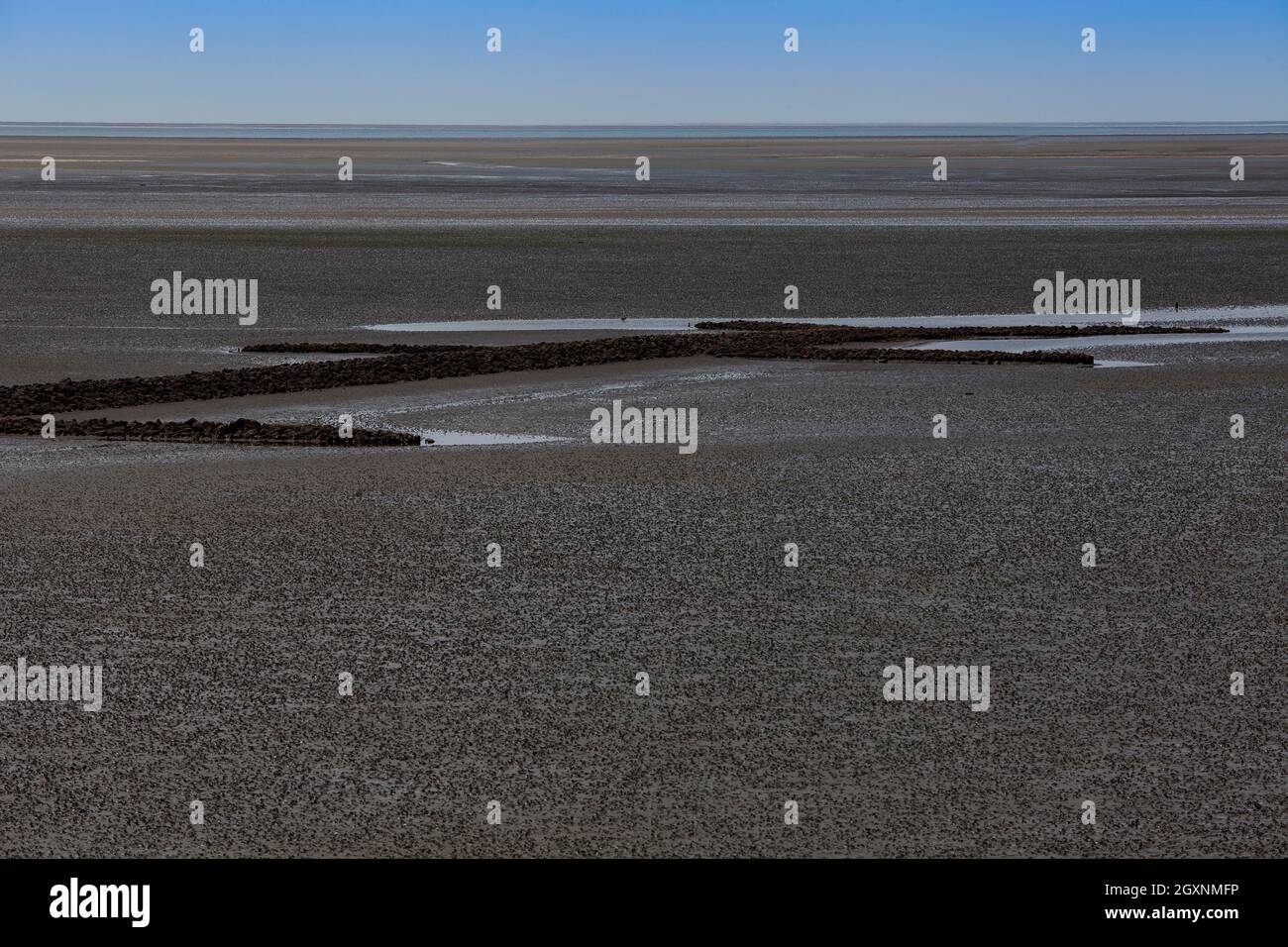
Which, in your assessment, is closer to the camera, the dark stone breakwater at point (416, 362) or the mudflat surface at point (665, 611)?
the mudflat surface at point (665, 611)

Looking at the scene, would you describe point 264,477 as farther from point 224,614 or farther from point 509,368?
point 509,368

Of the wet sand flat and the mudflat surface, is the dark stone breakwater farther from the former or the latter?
the wet sand flat

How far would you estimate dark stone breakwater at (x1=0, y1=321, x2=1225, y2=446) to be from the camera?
15312mm

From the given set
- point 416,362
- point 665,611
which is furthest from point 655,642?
point 416,362

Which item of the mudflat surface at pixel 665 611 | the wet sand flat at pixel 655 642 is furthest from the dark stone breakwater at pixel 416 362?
the wet sand flat at pixel 655 642

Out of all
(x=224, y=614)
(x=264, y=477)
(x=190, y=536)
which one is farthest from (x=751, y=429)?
(x=224, y=614)

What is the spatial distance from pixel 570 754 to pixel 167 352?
15.4m

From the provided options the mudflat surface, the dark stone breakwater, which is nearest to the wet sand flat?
the mudflat surface

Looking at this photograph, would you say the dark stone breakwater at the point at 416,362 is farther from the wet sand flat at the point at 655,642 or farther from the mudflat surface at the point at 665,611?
the wet sand flat at the point at 655,642

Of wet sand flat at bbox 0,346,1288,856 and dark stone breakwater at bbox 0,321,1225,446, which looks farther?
dark stone breakwater at bbox 0,321,1225,446

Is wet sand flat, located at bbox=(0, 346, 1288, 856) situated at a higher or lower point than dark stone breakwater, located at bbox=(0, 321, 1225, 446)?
lower

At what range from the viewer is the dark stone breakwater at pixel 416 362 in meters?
15.3
